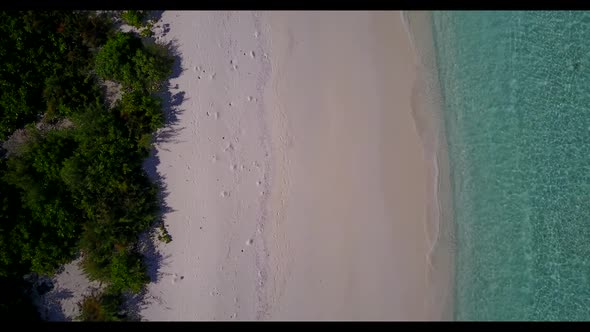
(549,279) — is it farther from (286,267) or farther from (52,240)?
(52,240)

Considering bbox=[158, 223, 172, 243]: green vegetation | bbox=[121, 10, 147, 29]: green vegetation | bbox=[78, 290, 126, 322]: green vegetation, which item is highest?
bbox=[121, 10, 147, 29]: green vegetation

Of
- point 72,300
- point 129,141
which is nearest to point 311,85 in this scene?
point 129,141

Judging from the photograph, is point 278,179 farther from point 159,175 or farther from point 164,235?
point 164,235

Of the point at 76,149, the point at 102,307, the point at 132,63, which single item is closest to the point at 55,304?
the point at 102,307

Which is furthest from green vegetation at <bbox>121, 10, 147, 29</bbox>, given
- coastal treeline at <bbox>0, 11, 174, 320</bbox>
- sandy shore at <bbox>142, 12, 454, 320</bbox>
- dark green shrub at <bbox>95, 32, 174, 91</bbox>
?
sandy shore at <bbox>142, 12, 454, 320</bbox>

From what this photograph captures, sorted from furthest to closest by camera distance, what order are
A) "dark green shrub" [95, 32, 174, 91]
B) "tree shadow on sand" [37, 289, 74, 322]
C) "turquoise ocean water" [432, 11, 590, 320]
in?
1. "turquoise ocean water" [432, 11, 590, 320]
2. "tree shadow on sand" [37, 289, 74, 322]
3. "dark green shrub" [95, 32, 174, 91]

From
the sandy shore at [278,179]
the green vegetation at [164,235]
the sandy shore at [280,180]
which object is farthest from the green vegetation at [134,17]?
the green vegetation at [164,235]

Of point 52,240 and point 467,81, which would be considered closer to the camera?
point 52,240

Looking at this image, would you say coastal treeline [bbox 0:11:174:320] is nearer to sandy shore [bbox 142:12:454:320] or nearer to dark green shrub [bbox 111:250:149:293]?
dark green shrub [bbox 111:250:149:293]
